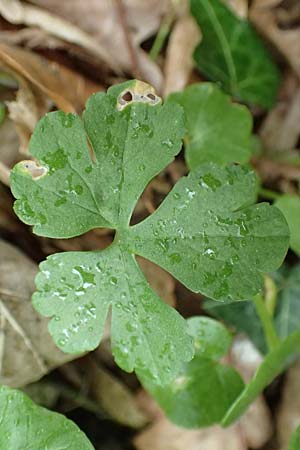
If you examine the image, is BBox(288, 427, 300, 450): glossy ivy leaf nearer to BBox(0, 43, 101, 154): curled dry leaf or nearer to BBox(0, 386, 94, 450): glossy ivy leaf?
BBox(0, 386, 94, 450): glossy ivy leaf

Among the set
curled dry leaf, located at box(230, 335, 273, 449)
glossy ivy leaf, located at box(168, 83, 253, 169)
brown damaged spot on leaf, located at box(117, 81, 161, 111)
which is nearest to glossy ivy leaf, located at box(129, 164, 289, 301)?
brown damaged spot on leaf, located at box(117, 81, 161, 111)

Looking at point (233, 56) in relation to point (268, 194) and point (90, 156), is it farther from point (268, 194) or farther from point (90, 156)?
point (90, 156)

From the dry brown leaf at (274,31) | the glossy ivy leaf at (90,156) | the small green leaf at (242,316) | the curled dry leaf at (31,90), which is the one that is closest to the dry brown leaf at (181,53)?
the dry brown leaf at (274,31)

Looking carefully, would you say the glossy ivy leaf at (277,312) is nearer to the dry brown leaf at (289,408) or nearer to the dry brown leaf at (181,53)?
the dry brown leaf at (289,408)

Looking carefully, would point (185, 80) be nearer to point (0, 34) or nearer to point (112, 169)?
point (0, 34)

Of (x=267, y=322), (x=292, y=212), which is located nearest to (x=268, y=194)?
(x=292, y=212)

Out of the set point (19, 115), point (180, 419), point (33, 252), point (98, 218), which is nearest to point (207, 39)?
point (19, 115)
